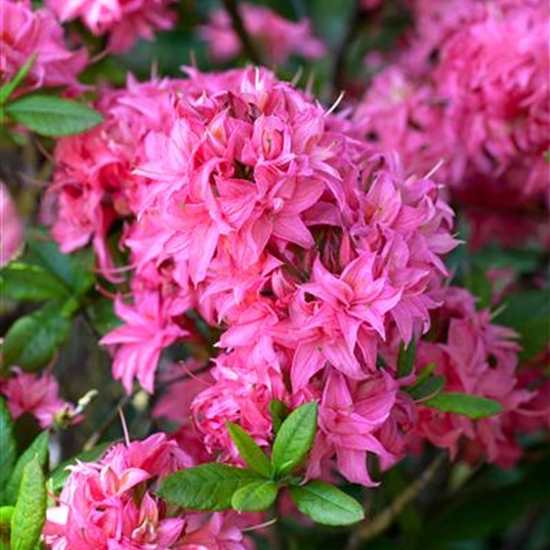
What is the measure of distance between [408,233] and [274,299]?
131mm

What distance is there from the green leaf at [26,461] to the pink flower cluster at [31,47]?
374 millimetres

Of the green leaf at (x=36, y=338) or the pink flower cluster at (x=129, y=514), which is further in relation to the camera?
the green leaf at (x=36, y=338)

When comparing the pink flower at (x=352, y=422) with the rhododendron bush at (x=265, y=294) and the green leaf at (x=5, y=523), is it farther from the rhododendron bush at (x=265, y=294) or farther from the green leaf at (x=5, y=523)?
the green leaf at (x=5, y=523)

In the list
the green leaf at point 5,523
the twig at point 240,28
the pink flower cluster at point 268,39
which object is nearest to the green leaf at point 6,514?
the green leaf at point 5,523

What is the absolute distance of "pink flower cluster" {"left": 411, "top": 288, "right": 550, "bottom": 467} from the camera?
3.64 feet

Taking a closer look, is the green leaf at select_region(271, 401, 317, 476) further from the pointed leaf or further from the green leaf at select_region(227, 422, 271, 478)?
the pointed leaf

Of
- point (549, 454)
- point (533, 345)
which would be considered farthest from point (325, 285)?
point (549, 454)

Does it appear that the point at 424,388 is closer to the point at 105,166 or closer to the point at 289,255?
the point at 289,255

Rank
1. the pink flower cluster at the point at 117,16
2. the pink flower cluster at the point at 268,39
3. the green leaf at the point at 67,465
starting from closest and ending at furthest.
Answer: the green leaf at the point at 67,465 → the pink flower cluster at the point at 117,16 → the pink flower cluster at the point at 268,39

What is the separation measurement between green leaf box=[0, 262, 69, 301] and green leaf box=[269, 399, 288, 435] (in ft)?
1.25

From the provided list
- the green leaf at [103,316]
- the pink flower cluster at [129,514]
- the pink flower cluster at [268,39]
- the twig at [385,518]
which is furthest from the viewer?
the pink flower cluster at [268,39]

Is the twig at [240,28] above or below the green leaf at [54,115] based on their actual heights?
below

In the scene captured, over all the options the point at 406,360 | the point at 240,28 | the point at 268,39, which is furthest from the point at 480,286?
the point at 268,39

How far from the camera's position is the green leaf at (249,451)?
93cm
